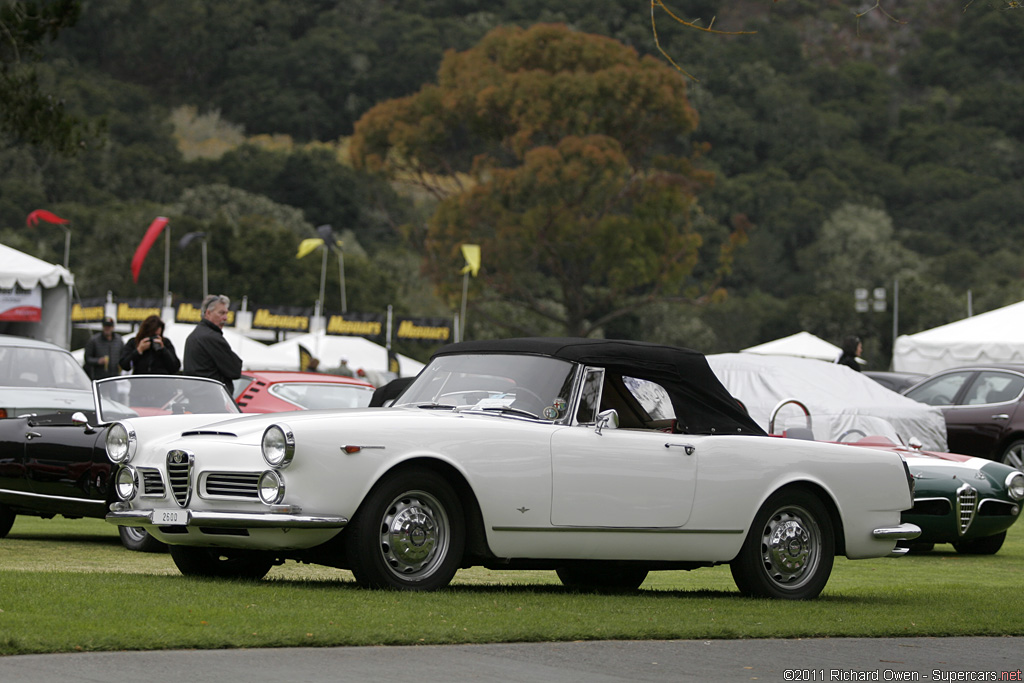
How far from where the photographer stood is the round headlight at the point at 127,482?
804 centimetres

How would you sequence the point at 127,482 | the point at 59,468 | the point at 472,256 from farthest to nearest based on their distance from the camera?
the point at 472,256 < the point at 59,468 < the point at 127,482

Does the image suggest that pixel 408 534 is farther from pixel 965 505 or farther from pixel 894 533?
pixel 965 505

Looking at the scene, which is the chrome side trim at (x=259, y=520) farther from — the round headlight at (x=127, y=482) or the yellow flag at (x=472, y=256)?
the yellow flag at (x=472, y=256)

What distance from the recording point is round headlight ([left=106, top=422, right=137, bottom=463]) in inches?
332

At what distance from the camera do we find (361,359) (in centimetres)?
3853

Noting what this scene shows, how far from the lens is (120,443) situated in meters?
8.60

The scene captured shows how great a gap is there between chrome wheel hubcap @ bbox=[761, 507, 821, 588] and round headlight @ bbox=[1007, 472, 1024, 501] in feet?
13.7

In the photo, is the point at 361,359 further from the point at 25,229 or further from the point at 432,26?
the point at 432,26

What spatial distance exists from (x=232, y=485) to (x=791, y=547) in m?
3.46

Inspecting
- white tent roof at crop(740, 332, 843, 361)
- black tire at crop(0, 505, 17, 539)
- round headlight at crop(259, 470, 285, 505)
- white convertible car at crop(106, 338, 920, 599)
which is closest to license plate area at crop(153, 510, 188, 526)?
white convertible car at crop(106, 338, 920, 599)

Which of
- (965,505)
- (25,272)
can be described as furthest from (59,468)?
(25,272)

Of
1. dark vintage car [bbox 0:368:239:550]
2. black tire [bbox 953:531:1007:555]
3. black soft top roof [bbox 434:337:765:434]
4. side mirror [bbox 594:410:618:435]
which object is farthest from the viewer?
black tire [bbox 953:531:1007:555]

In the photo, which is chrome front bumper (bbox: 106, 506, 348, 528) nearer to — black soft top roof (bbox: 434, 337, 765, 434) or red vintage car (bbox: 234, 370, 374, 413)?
black soft top roof (bbox: 434, 337, 765, 434)

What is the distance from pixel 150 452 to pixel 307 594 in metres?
1.26
